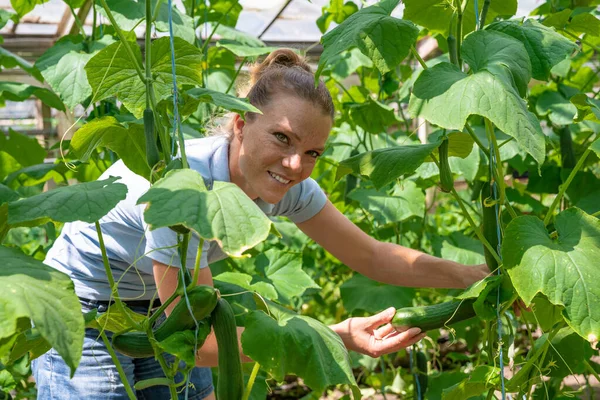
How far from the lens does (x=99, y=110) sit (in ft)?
9.63

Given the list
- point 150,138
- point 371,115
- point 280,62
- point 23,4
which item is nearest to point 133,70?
point 150,138

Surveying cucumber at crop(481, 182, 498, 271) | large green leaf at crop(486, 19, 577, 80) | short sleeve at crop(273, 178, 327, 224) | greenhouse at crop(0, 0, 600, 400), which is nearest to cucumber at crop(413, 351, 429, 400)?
greenhouse at crop(0, 0, 600, 400)

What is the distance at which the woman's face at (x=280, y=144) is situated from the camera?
184cm

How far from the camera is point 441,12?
180cm

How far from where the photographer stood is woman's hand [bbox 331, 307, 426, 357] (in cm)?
175

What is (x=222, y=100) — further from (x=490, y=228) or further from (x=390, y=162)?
(x=490, y=228)

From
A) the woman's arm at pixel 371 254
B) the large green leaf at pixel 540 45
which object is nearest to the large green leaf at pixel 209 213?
the large green leaf at pixel 540 45

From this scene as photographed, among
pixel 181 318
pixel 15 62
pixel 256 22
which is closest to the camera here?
pixel 181 318

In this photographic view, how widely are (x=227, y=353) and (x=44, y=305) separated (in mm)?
407

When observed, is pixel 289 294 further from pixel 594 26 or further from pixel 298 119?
pixel 594 26

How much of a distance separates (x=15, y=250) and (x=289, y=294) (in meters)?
1.44

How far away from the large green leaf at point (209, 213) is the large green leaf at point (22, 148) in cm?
203

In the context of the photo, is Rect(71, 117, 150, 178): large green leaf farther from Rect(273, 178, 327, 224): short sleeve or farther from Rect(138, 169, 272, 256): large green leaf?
Rect(273, 178, 327, 224): short sleeve

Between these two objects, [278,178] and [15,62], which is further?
[15,62]
